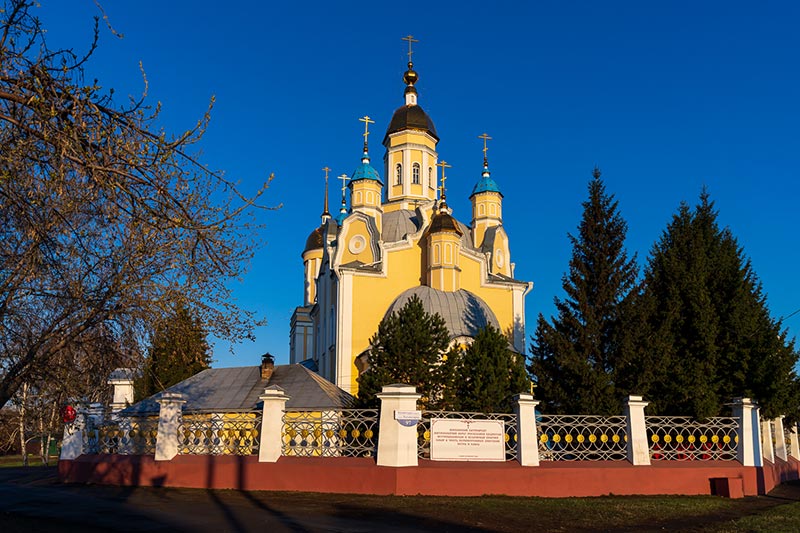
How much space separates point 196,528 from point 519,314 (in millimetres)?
23504

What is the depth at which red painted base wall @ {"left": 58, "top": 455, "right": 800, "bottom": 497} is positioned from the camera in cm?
1120

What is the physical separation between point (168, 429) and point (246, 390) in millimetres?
8433

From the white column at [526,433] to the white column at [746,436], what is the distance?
3.97 m

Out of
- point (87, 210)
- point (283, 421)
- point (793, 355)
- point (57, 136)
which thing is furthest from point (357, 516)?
point (793, 355)

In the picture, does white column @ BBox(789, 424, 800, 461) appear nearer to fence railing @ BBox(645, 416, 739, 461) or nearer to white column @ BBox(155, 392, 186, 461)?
fence railing @ BBox(645, 416, 739, 461)

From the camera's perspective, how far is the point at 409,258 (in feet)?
96.9

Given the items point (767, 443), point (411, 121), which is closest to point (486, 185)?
point (411, 121)

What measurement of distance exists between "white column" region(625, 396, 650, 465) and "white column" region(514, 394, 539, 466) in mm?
1736

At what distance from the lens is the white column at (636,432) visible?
12.3 meters

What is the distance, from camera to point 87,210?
702 cm

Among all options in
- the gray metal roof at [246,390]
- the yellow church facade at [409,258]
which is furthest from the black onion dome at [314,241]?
the gray metal roof at [246,390]

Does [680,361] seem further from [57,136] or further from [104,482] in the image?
[57,136]

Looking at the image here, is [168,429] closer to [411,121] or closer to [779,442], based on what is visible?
[779,442]

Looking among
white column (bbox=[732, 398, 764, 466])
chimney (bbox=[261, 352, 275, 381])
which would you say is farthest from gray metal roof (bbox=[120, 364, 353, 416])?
white column (bbox=[732, 398, 764, 466])
